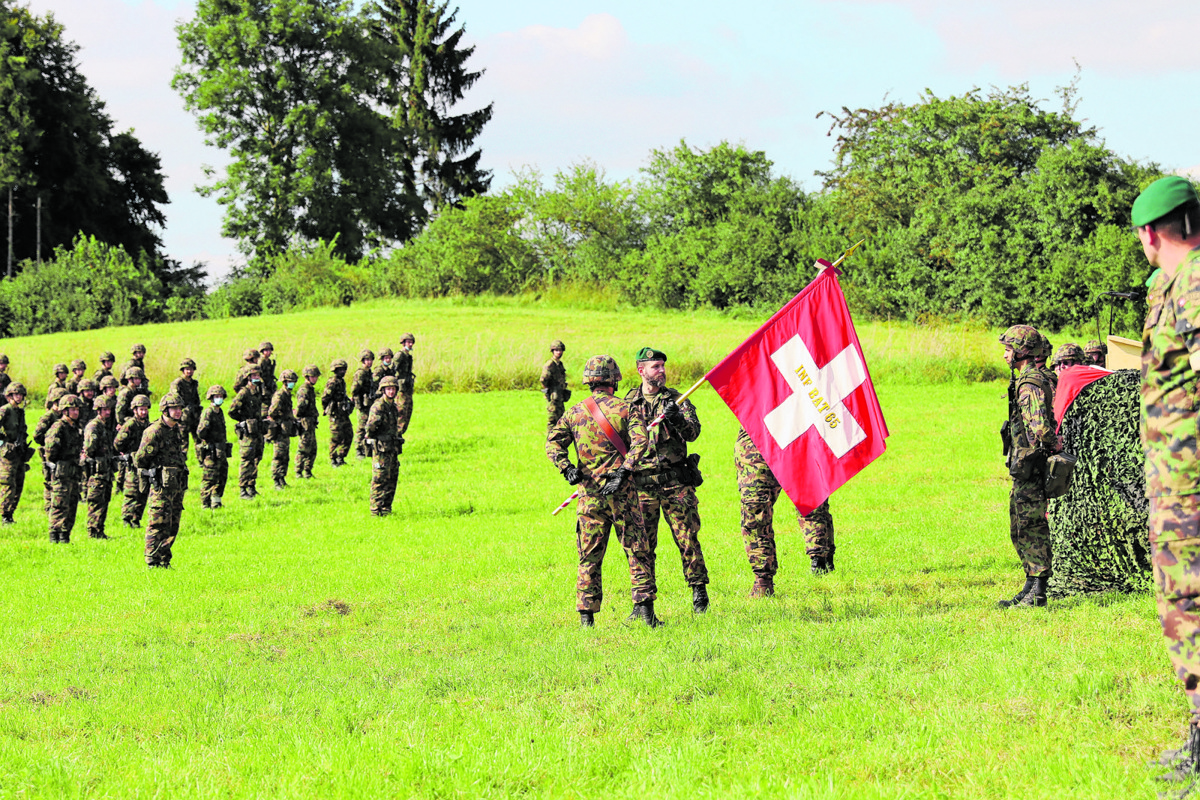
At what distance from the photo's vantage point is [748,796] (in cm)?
466

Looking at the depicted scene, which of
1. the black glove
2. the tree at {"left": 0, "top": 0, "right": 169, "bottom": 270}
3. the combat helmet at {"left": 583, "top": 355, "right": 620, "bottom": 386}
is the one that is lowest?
the black glove

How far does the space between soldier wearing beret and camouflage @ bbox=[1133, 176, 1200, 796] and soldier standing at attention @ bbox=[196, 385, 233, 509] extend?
13.8 meters

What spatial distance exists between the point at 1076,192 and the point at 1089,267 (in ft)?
9.66

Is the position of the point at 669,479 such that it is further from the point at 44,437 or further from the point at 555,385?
the point at 555,385

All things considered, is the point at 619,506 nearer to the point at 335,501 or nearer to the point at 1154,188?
the point at 1154,188

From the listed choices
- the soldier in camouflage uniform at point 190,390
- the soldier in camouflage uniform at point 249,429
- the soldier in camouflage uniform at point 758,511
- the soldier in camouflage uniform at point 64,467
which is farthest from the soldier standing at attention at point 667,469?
the soldier in camouflage uniform at point 249,429

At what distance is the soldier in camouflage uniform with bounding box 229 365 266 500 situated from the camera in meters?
17.5

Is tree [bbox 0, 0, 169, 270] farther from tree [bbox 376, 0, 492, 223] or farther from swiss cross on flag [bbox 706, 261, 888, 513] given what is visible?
swiss cross on flag [bbox 706, 261, 888, 513]

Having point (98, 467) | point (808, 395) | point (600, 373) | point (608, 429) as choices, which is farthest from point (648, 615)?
point (98, 467)

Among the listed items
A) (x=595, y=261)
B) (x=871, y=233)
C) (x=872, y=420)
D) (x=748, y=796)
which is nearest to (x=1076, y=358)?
(x=872, y=420)

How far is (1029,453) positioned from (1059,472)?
270 millimetres

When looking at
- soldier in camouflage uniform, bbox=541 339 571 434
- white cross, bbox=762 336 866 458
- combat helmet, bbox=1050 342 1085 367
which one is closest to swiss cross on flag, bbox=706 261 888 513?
white cross, bbox=762 336 866 458

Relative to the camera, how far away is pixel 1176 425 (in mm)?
4375

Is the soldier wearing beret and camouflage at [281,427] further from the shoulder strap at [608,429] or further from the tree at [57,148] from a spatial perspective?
the tree at [57,148]
